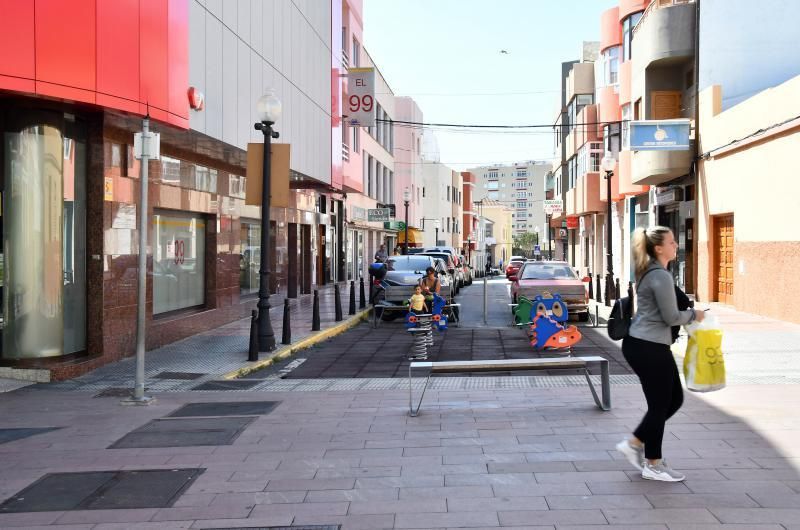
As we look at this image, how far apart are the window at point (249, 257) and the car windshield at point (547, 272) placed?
7119 mm

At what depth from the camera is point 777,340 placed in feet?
44.7

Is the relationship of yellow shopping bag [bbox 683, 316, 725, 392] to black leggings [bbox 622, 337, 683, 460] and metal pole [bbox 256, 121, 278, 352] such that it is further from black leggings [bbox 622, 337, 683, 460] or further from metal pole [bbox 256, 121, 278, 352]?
metal pole [bbox 256, 121, 278, 352]

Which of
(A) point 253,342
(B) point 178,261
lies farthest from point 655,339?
(B) point 178,261

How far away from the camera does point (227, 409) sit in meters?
8.48

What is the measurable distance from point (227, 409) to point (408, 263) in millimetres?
13664

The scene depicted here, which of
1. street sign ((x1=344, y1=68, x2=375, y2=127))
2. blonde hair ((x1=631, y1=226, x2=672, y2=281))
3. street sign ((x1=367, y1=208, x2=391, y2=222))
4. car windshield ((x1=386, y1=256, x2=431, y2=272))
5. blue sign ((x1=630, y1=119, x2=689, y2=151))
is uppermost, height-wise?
street sign ((x1=344, y1=68, x2=375, y2=127))

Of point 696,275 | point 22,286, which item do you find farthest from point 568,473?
point 696,275

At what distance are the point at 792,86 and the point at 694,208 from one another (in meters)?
7.41

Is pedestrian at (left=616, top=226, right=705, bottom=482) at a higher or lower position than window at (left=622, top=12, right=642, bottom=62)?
lower

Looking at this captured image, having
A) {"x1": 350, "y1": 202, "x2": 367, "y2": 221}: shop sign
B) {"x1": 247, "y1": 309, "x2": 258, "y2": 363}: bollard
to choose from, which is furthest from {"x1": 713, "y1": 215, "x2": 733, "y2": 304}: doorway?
{"x1": 350, "y1": 202, "x2": 367, "y2": 221}: shop sign

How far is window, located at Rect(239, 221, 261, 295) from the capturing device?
65.0ft

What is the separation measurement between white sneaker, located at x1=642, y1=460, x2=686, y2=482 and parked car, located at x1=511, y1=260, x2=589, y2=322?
12.9 meters

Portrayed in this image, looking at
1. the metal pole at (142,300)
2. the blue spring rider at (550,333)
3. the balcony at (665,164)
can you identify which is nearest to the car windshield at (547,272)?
the balcony at (665,164)

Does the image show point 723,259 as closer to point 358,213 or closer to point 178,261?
point 178,261
